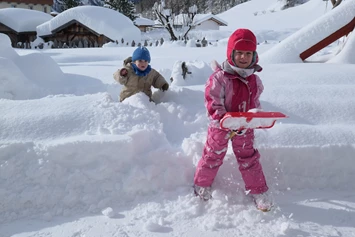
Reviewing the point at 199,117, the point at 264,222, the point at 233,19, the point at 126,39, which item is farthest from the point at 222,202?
the point at 233,19

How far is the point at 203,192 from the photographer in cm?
234

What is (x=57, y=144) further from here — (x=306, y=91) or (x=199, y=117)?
(x=306, y=91)

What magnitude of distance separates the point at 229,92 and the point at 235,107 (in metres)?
0.12

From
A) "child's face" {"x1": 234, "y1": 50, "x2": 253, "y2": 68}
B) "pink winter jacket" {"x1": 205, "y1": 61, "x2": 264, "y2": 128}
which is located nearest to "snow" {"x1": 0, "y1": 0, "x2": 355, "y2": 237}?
"pink winter jacket" {"x1": 205, "y1": 61, "x2": 264, "y2": 128}

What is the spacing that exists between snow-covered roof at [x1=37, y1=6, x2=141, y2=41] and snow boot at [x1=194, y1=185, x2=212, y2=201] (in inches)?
590

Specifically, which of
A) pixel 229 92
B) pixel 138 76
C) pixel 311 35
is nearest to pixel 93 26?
pixel 311 35

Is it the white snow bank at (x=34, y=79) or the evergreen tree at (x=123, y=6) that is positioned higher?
the evergreen tree at (x=123, y=6)

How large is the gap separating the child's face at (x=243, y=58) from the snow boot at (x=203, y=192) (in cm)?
89

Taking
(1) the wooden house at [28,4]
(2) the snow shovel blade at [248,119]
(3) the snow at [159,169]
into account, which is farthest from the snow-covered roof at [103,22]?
(1) the wooden house at [28,4]

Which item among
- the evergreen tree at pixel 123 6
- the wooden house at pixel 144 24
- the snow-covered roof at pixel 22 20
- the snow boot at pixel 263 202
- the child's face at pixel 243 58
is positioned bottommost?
the snow boot at pixel 263 202

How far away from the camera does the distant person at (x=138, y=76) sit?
351cm

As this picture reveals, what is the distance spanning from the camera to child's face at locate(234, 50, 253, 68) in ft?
7.22

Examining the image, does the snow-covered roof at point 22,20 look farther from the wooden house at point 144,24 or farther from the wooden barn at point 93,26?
the wooden house at point 144,24

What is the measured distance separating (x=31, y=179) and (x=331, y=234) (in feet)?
6.55
